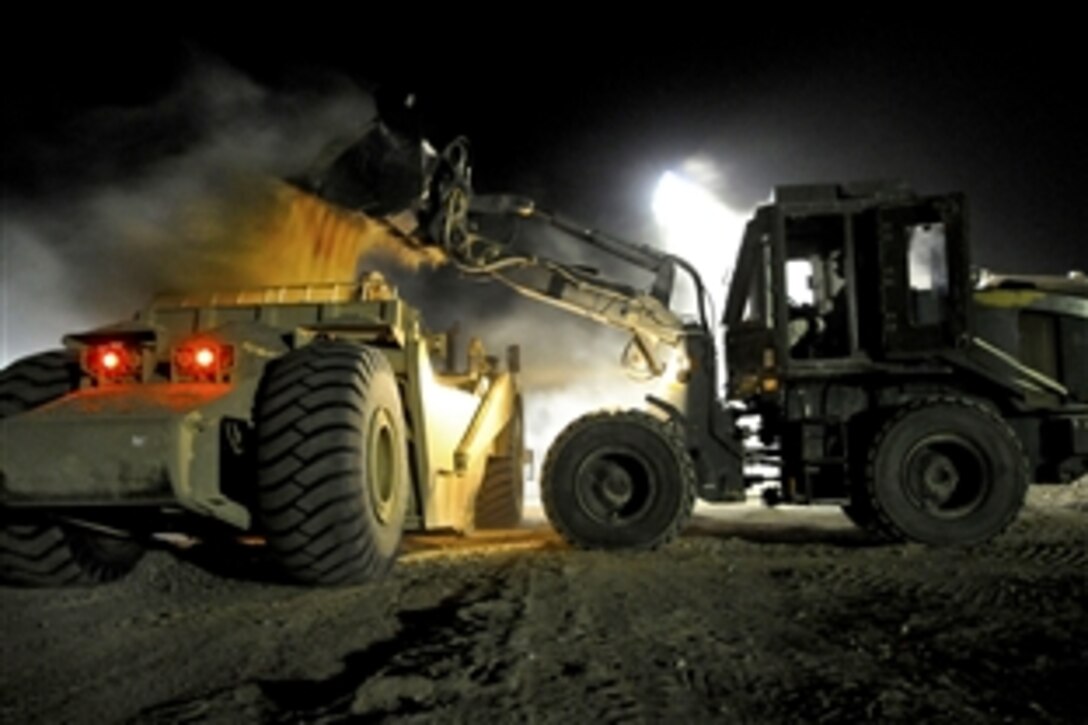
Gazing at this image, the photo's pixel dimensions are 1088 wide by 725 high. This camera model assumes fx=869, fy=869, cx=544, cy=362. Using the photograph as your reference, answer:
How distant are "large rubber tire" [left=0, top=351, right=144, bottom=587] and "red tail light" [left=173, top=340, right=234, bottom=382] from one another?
87 centimetres

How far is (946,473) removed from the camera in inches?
252

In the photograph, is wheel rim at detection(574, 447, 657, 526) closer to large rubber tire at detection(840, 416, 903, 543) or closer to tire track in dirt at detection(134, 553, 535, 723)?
large rubber tire at detection(840, 416, 903, 543)

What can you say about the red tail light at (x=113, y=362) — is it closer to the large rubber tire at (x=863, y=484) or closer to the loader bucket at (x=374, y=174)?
the loader bucket at (x=374, y=174)

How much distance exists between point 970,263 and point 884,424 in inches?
56.9

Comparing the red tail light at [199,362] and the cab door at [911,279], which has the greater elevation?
the cab door at [911,279]

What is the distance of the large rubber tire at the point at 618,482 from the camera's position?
6535mm

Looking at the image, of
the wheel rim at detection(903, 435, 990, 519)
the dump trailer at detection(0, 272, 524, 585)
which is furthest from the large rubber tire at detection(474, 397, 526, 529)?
the wheel rim at detection(903, 435, 990, 519)

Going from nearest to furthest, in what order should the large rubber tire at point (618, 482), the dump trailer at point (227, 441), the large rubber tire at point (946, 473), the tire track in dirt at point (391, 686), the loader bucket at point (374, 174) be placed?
1. the tire track in dirt at point (391, 686)
2. the dump trailer at point (227, 441)
3. the large rubber tire at point (946, 473)
4. the large rubber tire at point (618, 482)
5. the loader bucket at point (374, 174)

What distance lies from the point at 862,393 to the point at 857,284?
871mm

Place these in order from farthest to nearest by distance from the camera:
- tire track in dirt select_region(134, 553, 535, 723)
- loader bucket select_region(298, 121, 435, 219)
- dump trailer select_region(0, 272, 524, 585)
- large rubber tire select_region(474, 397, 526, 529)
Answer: large rubber tire select_region(474, 397, 526, 529), loader bucket select_region(298, 121, 435, 219), dump trailer select_region(0, 272, 524, 585), tire track in dirt select_region(134, 553, 535, 723)

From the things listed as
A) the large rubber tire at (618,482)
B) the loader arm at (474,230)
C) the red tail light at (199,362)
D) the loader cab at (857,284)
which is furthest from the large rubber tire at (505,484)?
the red tail light at (199,362)

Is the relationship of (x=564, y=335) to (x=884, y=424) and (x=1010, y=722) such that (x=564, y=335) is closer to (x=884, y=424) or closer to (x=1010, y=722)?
(x=884, y=424)

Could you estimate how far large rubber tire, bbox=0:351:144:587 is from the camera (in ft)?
16.0

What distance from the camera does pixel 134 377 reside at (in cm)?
493
